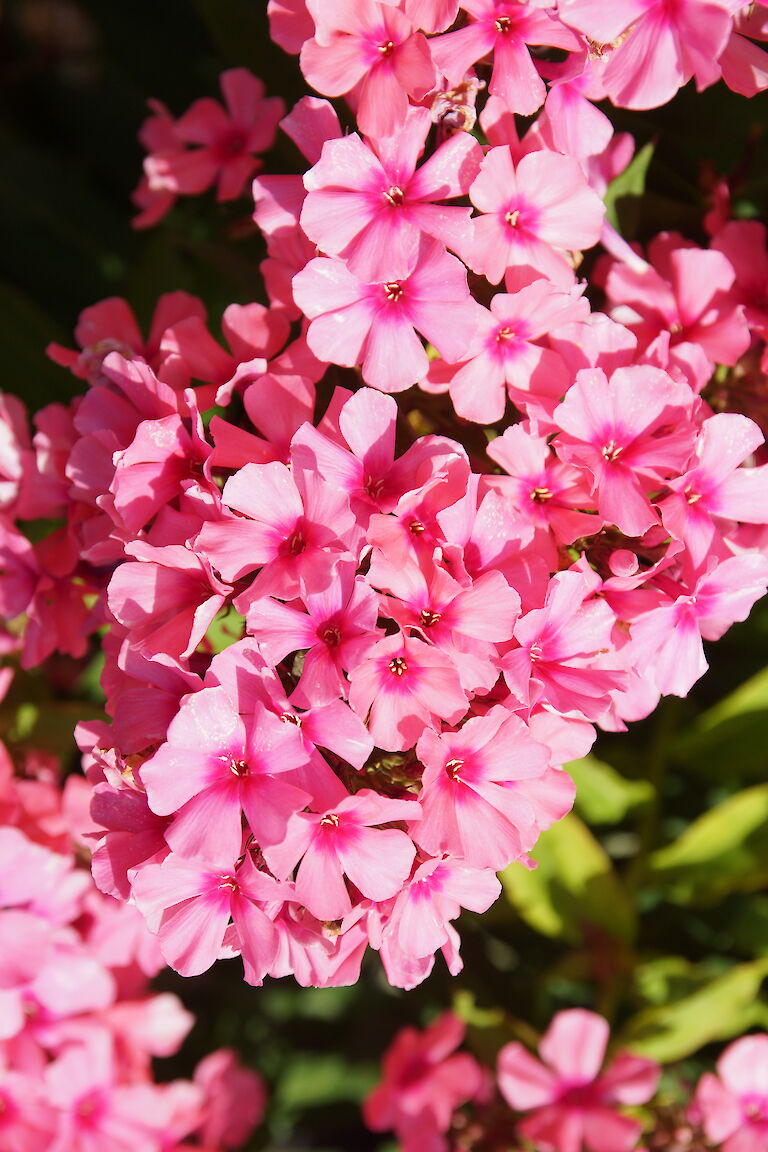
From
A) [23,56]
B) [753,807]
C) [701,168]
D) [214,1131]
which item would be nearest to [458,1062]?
[214,1131]

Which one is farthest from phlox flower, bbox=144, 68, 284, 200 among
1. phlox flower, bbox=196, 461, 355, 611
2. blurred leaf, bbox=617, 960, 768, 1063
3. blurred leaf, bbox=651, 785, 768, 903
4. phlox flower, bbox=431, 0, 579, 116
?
blurred leaf, bbox=617, 960, 768, 1063

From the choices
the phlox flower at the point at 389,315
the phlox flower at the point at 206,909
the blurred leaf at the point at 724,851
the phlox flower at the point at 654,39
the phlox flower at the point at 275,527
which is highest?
the phlox flower at the point at 654,39

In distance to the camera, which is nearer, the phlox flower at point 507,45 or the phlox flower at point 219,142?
the phlox flower at point 507,45

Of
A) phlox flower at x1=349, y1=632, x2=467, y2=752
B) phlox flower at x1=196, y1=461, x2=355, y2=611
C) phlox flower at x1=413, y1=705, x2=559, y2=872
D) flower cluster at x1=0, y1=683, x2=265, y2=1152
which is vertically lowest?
flower cluster at x1=0, y1=683, x2=265, y2=1152

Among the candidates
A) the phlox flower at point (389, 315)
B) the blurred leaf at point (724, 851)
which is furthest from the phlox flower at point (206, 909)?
the blurred leaf at point (724, 851)

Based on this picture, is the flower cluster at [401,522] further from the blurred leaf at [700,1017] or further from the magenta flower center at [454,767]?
the blurred leaf at [700,1017]

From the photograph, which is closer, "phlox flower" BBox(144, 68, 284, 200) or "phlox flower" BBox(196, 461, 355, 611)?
"phlox flower" BBox(196, 461, 355, 611)

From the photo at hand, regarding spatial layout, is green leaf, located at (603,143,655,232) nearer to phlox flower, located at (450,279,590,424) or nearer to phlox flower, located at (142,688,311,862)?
phlox flower, located at (450,279,590,424)

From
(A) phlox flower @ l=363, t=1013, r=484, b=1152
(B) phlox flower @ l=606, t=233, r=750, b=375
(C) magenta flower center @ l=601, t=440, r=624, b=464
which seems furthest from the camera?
(A) phlox flower @ l=363, t=1013, r=484, b=1152

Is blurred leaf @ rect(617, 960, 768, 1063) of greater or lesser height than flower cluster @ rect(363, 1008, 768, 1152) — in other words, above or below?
above
